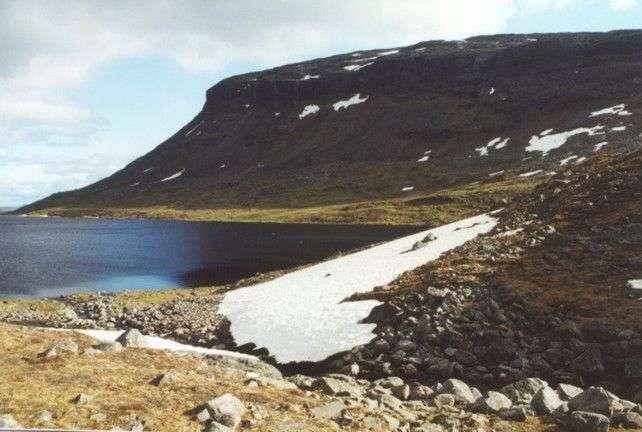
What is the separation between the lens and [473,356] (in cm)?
2269

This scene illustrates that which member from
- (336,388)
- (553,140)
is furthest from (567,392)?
(553,140)

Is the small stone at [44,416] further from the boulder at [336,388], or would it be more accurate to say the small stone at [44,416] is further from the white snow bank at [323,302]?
the white snow bank at [323,302]

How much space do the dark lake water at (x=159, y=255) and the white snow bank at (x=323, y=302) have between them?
796 inches

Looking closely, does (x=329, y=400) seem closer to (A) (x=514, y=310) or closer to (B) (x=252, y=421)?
(B) (x=252, y=421)

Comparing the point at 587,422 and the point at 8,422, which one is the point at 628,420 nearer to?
the point at 587,422

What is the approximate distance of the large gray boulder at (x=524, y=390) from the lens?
17.2 metres

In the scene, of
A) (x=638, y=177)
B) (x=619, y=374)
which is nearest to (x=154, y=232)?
(x=638, y=177)

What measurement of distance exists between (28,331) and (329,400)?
1324cm

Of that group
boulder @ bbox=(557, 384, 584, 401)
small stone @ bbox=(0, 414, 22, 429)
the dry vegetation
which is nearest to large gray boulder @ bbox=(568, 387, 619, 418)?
boulder @ bbox=(557, 384, 584, 401)

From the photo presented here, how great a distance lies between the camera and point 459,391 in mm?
17844

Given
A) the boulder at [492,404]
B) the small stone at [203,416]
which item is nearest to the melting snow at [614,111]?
the boulder at [492,404]

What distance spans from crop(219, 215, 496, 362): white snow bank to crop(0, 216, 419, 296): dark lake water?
2023 centimetres

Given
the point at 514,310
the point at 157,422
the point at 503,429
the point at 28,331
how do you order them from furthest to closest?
the point at 514,310, the point at 28,331, the point at 503,429, the point at 157,422

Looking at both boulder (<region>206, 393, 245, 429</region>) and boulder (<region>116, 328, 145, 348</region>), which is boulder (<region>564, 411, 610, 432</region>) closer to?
boulder (<region>206, 393, 245, 429</region>)
